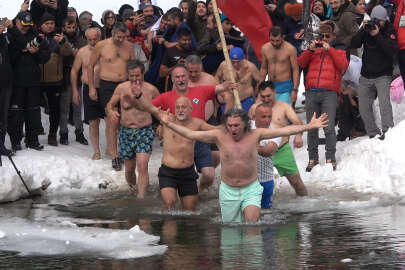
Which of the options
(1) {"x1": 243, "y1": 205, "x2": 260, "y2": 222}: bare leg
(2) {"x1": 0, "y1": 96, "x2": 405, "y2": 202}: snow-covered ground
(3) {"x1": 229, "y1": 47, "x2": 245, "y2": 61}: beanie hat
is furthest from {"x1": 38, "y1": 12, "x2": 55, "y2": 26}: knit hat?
(1) {"x1": 243, "y1": 205, "x2": 260, "y2": 222}: bare leg

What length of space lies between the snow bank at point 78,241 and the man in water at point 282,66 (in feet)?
16.9

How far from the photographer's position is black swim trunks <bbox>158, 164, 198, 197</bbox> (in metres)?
11.7

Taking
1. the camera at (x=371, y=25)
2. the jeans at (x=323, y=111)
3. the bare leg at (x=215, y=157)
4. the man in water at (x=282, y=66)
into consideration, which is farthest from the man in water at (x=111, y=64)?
the camera at (x=371, y=25)

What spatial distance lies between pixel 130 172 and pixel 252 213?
346 centimetres

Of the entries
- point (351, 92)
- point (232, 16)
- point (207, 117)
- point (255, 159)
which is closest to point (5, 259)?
point (255, 159)

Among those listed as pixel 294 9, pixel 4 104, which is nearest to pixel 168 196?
pixel 4 104

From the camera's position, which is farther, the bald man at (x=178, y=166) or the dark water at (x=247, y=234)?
the bald man at (x=178, y=166)

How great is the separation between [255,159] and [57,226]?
2.33m

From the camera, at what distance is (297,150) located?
14961 millimetres

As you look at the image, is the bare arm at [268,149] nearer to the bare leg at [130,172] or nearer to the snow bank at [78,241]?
the snow bank at [78,241]

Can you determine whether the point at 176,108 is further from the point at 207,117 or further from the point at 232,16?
the point at 232,16

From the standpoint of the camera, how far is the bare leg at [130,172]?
527 inches

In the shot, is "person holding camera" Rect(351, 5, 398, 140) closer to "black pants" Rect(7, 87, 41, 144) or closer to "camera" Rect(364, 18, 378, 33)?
"camera" Rect(364, 18, 378, 33)

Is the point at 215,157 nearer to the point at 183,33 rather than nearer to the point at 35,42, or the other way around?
the point at 183,33
